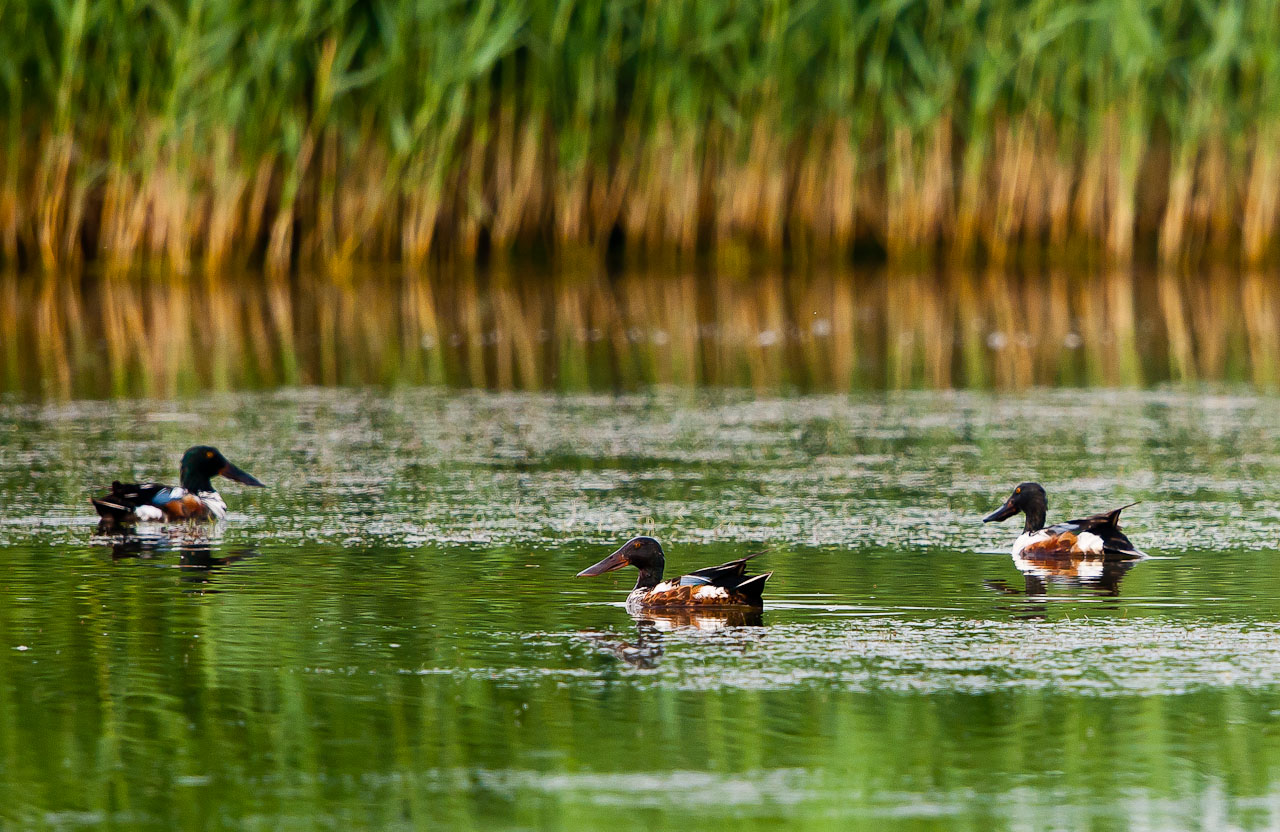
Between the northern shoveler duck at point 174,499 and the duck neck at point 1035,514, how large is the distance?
10.3ft

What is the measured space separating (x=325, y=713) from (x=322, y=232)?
1458 centimetres

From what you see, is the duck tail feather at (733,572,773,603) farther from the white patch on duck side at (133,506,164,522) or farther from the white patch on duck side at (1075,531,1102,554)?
the white patch on duck side at (133,506,164,522)

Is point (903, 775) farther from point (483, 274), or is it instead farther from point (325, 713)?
point (483, 274)

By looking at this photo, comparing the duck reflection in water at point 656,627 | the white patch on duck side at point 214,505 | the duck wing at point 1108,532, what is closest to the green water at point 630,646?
the duck reflection in water at point 656,627

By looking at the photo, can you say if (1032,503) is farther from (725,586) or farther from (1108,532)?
(725,586)

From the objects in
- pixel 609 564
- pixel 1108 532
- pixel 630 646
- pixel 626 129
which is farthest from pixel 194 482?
pixel 626 129

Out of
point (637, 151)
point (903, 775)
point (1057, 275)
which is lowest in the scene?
point (903, 775)

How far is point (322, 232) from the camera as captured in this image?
64.5ft

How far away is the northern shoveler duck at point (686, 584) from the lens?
21.6 feet

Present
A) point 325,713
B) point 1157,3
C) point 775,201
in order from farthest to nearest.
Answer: point 775,201 → point 1157,3 → point 325,713

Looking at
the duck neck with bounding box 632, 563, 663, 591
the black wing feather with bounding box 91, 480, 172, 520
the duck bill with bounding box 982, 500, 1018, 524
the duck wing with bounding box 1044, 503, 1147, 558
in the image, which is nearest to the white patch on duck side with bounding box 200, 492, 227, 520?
the black wing feather with bounding box 91, 480, 172, 520

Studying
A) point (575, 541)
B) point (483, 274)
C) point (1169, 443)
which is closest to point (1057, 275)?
point (483, 274)

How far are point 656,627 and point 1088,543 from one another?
179cm

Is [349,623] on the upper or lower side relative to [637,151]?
lower
